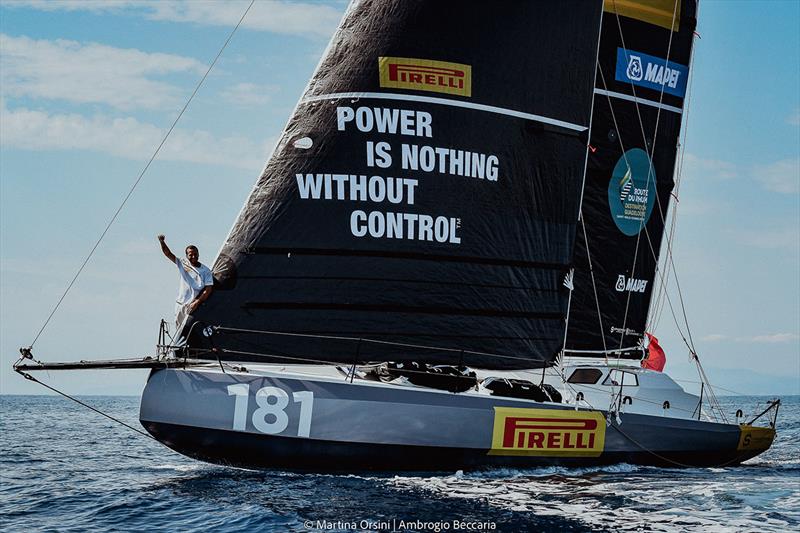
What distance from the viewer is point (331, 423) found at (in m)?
13.4

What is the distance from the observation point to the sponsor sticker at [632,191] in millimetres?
19531

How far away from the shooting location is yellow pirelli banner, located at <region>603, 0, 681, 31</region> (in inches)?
776

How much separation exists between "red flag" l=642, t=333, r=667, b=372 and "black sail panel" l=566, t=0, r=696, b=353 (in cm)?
37

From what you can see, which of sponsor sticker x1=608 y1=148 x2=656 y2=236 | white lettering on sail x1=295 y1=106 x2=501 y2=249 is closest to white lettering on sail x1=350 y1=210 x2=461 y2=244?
white lettering on sail x1=295 y1=106 x2=501 y2=249

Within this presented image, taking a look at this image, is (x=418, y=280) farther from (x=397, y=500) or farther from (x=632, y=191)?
(x=632, y=191)

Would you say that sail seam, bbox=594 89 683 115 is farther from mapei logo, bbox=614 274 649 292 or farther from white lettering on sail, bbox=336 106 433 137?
white lettering on sail, bbox=336 106 433 137

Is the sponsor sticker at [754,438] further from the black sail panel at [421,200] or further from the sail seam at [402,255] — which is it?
the sail seam at [402,255]

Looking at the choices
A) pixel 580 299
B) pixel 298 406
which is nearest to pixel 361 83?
pixel 298 406

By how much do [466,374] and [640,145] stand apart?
7623 millimetres

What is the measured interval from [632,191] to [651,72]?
2528 millimetres

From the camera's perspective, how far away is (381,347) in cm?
1482

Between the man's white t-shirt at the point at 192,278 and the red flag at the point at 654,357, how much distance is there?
974cm

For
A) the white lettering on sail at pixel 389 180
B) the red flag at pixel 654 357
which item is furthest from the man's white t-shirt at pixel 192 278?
the red flag at pixel 654 357

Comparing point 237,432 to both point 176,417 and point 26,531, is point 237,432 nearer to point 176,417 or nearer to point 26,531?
point 176,417
